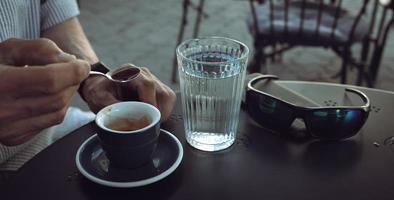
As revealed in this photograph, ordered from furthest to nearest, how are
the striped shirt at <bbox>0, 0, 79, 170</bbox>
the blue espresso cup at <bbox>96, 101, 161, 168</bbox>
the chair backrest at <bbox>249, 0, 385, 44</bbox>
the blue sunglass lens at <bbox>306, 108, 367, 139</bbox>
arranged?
the chair backrest at <bbox>249, 0, 385, 44</bbox>
the striped shirt at <bbox>0, 0, 79, 170</bbox>
the blue sunglass lens at <bbox>306, 108, 367, 139</bbox>
the blue espresso cup at <bbox>96, 101, 161, 168</bbox>

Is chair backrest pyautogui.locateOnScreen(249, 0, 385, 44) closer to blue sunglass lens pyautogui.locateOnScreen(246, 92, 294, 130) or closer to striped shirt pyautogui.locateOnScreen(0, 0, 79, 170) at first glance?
striped shirt pyautogui.locateOnScreen(0, 0, 79, 170)

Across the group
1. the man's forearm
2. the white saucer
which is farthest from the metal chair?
the white saucer


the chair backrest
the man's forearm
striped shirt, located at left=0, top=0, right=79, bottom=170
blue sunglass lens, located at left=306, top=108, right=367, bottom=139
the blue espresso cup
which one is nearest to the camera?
the blue espresso cup

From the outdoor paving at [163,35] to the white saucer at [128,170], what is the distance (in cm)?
172

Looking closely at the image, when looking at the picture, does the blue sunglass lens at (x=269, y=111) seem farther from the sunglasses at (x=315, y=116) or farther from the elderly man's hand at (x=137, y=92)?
the elderly man's hand at (x=137, y=92)

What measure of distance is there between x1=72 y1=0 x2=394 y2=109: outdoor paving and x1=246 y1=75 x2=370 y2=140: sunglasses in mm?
1674

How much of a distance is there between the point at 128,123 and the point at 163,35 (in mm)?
2382

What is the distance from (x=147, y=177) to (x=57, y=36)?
0.62 meters

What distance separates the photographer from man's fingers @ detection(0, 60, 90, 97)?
→ 2.43 ft

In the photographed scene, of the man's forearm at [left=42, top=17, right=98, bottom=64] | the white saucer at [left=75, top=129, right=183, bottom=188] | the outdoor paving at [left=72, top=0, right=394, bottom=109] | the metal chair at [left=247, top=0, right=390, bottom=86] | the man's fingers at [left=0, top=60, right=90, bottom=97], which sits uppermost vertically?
the man's fingers at [left=0, top=60, right=90, bottom=97]

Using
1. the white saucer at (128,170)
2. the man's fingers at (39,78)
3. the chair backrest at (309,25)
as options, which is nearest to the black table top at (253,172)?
the white saucer at (128,170)

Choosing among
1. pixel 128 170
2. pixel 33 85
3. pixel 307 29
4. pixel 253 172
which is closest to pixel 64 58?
pixel 33 85

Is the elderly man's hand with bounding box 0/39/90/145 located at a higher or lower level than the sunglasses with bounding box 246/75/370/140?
higher

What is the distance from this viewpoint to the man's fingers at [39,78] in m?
0.74
